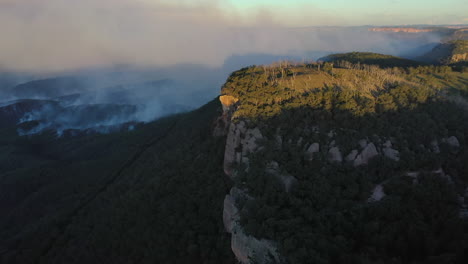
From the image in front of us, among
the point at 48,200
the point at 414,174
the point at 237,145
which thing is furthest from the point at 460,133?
the point at 48,200

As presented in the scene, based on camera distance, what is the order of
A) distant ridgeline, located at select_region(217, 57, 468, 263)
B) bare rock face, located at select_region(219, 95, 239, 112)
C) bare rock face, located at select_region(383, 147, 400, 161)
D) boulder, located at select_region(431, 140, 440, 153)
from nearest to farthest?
distant ridgeline, located at select_region(217, 57, 468, 263) → bare rock face, located at select_region(383, 147, 400, 161) → boulder, located at select_region(431, 140, 440, 153) → bare rock face, located at select_region(219, 95, 239, 112)

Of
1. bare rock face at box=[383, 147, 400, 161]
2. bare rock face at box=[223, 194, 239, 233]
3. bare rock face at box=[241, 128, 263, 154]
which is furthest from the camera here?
bare rock face at box=[241, 128, 263, 154]

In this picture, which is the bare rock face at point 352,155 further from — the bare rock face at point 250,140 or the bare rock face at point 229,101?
the bare rock face at point 229,101

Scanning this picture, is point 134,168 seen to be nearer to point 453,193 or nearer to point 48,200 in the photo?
point 48,200

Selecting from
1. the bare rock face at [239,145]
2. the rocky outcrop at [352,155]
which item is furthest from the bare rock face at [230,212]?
the rocky outcrop at [352,155]

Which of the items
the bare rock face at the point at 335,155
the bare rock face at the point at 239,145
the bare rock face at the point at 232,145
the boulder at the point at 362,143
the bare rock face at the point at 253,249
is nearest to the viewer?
the bare rock face at the point at 253,249

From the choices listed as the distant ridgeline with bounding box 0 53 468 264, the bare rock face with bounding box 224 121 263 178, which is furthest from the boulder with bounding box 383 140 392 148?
the bare rock face with bounding box 224 121 263 178

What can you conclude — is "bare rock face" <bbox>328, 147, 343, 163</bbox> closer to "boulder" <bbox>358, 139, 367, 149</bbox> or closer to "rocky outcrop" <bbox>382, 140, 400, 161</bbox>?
"boulder" <bbox>358, 139, 367, 149</bbox>
